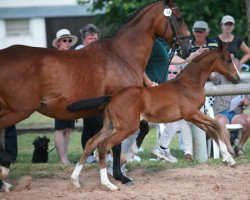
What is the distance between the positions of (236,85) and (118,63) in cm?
198

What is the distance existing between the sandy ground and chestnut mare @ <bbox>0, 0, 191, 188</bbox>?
17.2 inches

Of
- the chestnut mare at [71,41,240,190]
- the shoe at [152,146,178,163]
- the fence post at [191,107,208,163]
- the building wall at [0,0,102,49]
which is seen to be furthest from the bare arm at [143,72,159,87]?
the building wall at [0,0,102,49]

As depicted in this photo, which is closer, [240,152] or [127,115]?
[127,115]

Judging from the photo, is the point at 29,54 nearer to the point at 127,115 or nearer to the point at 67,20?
the point at 127,115

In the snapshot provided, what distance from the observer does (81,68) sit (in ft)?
30.1

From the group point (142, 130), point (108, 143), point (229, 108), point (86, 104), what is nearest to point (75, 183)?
point (108, 143)

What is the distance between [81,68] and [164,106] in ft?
3.53

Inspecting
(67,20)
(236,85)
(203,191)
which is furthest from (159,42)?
(67,20)

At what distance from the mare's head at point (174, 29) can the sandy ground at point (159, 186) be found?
153cm

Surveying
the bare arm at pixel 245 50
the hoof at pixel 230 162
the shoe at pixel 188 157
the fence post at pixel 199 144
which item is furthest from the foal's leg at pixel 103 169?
the bare arm at pixel 245 50

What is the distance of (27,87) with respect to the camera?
29.0 ft

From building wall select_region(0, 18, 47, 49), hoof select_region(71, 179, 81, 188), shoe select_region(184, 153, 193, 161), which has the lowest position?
shoe select_region(184, 153, 193, 161)

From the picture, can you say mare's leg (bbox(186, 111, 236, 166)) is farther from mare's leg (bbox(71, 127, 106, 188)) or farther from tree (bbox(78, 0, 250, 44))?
tree (bbox(78, 0, 250, 44))

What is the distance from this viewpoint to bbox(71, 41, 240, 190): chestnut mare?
901 centimetres
